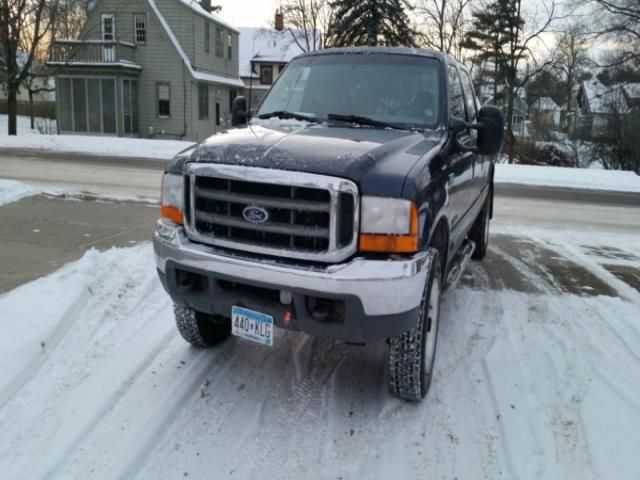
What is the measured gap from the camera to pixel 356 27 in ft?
93.7

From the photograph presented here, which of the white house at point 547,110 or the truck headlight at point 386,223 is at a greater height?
the white house at point 547,110

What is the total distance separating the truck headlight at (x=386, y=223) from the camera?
3.27m

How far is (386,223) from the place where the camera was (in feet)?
10.8

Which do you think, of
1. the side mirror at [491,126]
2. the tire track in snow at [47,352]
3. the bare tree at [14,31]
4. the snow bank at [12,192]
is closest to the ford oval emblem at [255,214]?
the tire track in snow at [47,352]

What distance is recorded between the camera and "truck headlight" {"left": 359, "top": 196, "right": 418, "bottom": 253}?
3.27m

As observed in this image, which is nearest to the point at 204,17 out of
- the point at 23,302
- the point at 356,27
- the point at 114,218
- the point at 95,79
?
the point at 95,79

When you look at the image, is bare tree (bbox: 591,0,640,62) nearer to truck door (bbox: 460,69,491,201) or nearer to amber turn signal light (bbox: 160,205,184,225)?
truck door (bbox: 460,69,491,201)

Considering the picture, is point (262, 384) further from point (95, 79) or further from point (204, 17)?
point (204, 17)

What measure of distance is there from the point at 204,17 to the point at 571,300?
30.5 metres

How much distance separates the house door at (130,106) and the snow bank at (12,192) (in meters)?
21.0

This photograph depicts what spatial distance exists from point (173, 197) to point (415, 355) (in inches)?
70.1

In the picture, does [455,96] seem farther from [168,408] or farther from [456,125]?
[168,408]

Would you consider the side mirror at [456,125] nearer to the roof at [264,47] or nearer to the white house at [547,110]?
the roof at [264,47]

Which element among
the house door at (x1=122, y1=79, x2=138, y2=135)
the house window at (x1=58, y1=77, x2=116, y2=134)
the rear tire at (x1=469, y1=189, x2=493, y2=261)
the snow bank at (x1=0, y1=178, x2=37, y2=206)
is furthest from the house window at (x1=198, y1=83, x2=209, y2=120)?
the rear tire at (x1=469, y1=189, x2=493, y2=261)
